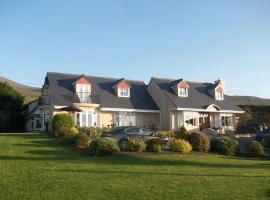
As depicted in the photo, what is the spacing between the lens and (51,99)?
3881 centimetres

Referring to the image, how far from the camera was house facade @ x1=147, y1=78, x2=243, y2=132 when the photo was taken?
1752 inches

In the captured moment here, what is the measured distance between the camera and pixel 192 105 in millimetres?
45156

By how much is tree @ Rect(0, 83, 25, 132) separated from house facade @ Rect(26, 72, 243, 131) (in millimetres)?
1268

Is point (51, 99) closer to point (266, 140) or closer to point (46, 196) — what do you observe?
point (266, 140)

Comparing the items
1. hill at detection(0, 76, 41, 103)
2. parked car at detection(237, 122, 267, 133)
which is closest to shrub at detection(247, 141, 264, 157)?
parked car at detection(237, 122, 267, 133)

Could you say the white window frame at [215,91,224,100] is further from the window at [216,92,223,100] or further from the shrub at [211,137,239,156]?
the shrub at [211,137,239,156]

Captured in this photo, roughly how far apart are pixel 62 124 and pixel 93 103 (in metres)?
7.30

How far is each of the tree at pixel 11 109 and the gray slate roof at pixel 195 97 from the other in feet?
53.9

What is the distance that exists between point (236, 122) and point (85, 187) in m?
40.9

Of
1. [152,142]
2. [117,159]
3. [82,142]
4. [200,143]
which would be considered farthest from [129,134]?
[117,159]

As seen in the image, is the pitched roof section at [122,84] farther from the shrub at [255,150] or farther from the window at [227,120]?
the shrub at [255,150]

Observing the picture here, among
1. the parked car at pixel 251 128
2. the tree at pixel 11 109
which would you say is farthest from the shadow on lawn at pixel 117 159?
the parked car at pixel 251 128

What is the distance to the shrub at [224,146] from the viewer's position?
25.4 meters

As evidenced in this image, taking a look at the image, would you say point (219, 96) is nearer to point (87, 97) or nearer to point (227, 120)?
point (227, 120)
